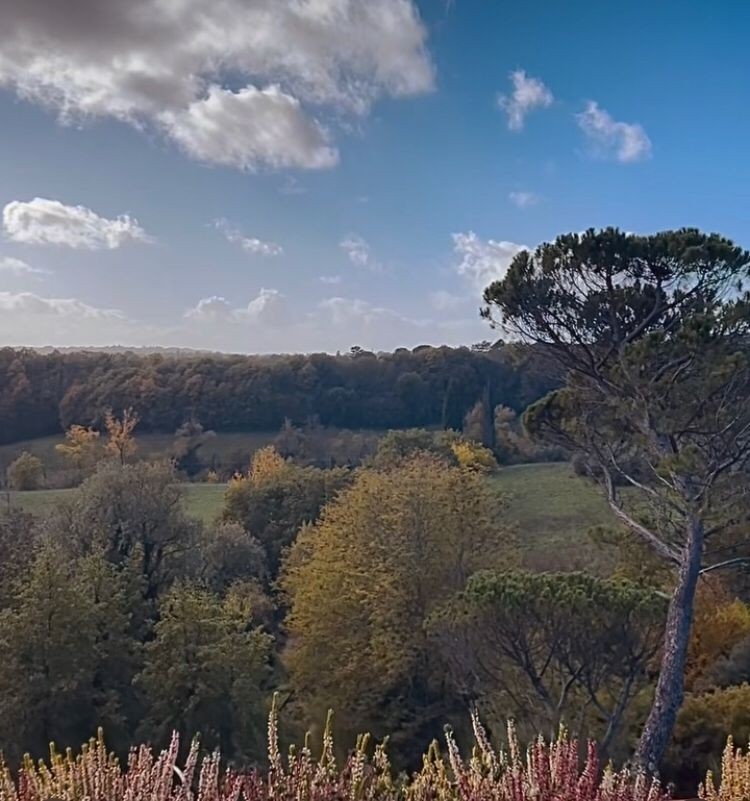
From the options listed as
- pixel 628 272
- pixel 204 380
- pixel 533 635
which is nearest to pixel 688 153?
pixel 628 272

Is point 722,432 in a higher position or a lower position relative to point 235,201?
lower

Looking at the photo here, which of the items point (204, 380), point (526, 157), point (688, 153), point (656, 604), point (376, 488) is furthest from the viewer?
point (204, 380)

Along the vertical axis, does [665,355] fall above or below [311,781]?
above

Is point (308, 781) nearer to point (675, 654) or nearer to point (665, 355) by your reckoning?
point (665, 355)

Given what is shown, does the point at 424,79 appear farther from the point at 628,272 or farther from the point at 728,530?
the point at 728,530

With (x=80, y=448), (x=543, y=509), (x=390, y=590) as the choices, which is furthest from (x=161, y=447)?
(x=390, y=590)

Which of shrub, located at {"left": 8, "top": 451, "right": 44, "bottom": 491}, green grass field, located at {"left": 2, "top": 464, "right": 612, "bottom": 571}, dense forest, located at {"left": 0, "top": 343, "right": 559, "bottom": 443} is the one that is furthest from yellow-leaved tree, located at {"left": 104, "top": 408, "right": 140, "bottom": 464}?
green grass field, located at {"left": 2, "top": 464, "right": 612, "bottom": 571}

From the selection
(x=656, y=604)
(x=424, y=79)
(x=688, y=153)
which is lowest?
(x=656, y=604)
